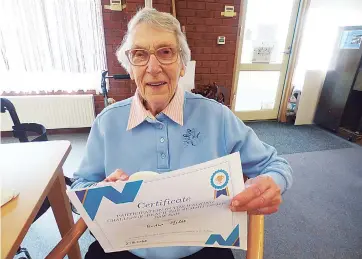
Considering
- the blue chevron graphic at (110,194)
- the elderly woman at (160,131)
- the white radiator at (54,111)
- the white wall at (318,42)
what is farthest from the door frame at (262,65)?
the blue chevron graphic at (110,194)

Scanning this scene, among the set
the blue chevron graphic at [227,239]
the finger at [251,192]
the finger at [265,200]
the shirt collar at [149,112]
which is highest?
the shirt collar at [149,112]

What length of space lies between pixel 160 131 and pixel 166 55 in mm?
282

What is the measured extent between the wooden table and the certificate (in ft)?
0.66

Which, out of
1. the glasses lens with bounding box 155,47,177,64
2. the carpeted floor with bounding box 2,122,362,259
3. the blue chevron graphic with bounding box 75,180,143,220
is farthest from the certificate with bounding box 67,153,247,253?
the carpeted floor with bounding box 2,122,362,259

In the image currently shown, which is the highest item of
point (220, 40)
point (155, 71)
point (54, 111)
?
point (220, 40)

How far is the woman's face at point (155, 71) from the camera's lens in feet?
2.59

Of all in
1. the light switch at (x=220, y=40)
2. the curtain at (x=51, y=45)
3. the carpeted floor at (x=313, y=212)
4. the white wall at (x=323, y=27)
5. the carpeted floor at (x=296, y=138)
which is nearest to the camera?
the carpeted floor at (x=313, y=212)

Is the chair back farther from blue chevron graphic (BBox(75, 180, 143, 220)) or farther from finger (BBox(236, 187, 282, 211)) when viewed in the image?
finger (BBox(236, 187, 282, 211))

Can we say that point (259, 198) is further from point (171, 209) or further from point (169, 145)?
point (169, 145)

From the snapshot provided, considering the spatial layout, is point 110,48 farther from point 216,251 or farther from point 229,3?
point 216,251

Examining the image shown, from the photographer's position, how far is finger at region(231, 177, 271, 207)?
0.55 metres

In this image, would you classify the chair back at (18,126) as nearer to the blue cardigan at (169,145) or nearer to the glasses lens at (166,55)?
the blue cardigan at (169,145)

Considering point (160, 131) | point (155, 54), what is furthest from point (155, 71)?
point (160, 131)

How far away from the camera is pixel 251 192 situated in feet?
1.86
